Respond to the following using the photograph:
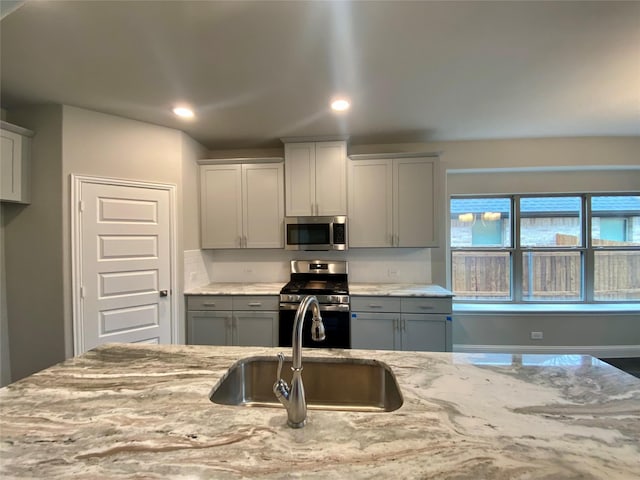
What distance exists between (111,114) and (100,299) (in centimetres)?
162

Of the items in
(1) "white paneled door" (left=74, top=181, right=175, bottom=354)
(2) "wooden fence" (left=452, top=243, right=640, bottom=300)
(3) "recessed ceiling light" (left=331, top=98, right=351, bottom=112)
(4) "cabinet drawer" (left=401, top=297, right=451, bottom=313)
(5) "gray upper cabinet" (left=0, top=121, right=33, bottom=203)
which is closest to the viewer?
(5) "gray upper cabinet" (left=0, top=121, right=33, bottom=203)

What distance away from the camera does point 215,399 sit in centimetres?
111

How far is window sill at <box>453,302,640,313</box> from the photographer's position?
3.32m

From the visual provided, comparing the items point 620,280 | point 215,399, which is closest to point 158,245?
point 215,399

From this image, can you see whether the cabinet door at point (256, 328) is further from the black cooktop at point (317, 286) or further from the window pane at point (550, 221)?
the window pane at point (550, 221)

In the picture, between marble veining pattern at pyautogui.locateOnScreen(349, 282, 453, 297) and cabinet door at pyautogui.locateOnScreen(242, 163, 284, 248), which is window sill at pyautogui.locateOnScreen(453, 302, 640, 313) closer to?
marble veining pattern at pyautogui.locateOnScreen(349, 282, 453, 297)

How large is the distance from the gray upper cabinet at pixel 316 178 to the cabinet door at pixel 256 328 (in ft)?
3.72

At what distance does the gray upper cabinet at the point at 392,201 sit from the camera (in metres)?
3.11

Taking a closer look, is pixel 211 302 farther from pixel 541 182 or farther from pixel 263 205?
pixel 541 182

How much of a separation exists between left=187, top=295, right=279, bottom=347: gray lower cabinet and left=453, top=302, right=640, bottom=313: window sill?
2142mm

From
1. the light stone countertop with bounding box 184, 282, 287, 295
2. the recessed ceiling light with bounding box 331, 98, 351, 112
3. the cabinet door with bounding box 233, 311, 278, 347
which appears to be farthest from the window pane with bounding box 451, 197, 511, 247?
the cabinet door with bounding box 233, 311, 278, 347

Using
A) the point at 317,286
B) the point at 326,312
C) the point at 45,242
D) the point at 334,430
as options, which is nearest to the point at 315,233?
the point at 317,286

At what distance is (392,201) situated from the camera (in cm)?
315

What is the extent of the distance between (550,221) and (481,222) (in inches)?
32.1
